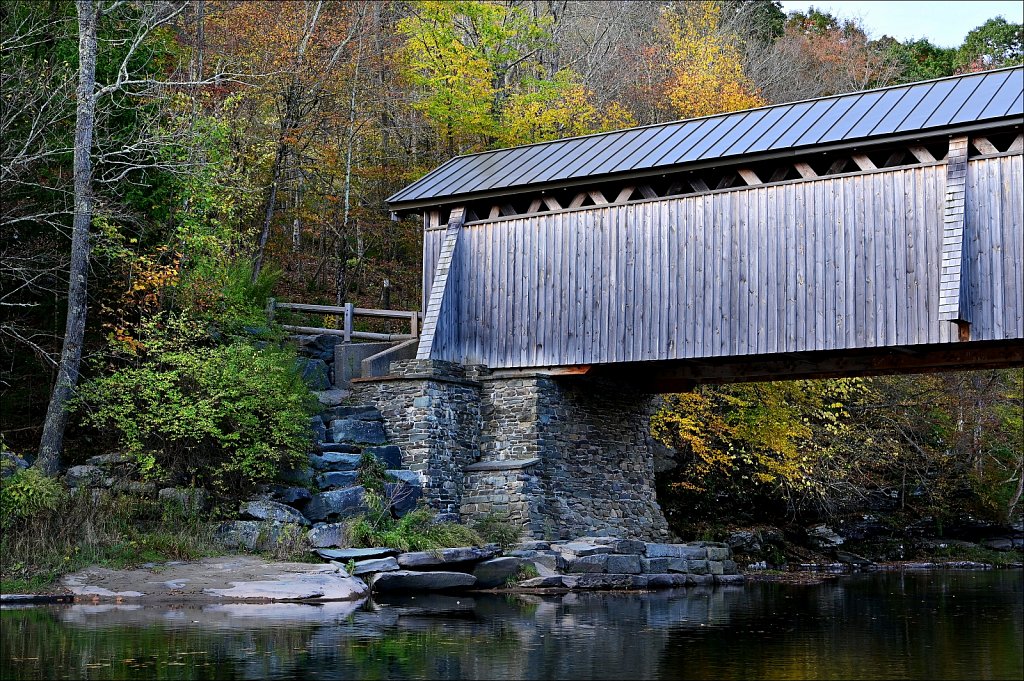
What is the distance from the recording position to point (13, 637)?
11648mm

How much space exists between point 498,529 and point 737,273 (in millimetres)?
5796

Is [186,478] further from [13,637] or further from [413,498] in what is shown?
[13,637]

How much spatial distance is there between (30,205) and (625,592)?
11.3 m

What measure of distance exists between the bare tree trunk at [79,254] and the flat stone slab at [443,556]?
225 inches

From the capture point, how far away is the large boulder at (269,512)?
59.6ft

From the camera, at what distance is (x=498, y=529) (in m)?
20.0

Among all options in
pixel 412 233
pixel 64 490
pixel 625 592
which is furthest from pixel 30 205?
pixel 412 233

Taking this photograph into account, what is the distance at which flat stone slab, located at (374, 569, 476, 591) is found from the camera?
17.3 m

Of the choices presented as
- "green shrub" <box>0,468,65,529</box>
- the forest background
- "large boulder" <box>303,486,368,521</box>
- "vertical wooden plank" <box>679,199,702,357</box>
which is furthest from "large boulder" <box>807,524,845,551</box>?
"green shrub" <box>0,468,65,529</box>

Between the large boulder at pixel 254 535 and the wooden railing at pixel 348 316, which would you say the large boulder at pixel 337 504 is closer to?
the large boulder at pixel 254 535

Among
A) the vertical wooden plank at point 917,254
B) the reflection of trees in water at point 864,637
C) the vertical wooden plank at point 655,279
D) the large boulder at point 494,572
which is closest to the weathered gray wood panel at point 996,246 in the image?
the vertical wooden plank at point 917,254

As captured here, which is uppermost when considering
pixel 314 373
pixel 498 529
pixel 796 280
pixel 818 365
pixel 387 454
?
pixel 796 280

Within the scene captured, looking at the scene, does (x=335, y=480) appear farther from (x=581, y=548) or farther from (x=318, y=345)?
(x=318, y=345)

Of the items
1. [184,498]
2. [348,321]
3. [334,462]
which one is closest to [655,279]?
[334,462]
